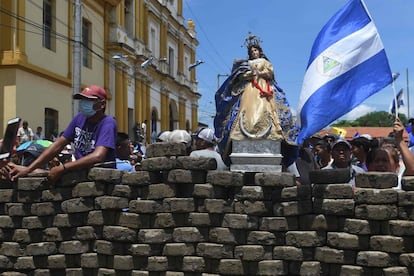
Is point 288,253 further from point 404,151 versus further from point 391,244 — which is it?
point 404,151

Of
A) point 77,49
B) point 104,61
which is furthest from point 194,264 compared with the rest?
point 104,61

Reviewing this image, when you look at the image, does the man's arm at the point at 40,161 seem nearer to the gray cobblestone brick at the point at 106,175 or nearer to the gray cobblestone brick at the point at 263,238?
the gray cobblestone brick at the point at 106,175

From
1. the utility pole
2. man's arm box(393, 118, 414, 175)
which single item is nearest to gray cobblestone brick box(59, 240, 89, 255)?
man's arm box(393, 118, 414, 175)

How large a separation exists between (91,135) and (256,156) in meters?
1.46

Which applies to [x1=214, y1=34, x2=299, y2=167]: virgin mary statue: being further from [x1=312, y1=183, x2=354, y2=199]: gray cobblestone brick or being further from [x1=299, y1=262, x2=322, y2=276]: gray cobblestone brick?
[x1=299, y1=262, x2=322, y2=276]: gray cobblestone brick

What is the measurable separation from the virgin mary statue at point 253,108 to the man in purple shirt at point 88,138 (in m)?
1.11

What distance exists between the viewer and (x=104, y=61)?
2472 centimetres

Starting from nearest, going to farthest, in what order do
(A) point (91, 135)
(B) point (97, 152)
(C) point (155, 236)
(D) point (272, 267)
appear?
1. (D) point (272, 267)
2. (C) point (155, 236)
3. (B) point (97, 152)
4. (A) point (91, 135)

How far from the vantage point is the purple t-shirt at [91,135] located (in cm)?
453

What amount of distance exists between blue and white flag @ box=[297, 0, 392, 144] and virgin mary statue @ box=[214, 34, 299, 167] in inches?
12.2

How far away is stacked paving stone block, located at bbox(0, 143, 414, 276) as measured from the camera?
3.70 metres

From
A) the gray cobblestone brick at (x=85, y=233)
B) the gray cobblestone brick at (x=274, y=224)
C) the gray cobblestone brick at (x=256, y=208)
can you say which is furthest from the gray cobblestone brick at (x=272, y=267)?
the gray cobblestone brick at (x=85, y=233)

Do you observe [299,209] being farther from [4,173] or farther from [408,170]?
[4,173]

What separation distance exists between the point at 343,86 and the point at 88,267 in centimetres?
261
